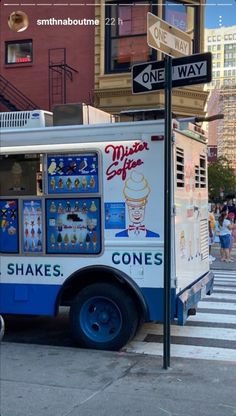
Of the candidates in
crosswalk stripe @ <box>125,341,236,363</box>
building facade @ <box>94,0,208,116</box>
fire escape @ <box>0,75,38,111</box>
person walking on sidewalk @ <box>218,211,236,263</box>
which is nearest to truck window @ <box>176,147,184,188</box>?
crosswalk stripe @ <box>125,341,236,363</box>

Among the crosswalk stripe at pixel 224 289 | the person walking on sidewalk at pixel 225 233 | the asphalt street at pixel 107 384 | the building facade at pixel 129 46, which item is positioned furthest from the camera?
the building facade at pixel 129 46

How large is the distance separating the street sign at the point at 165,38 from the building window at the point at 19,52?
14.6m

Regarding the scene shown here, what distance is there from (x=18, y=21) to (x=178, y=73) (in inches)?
609

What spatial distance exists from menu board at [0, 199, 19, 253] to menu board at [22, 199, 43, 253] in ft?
0.40

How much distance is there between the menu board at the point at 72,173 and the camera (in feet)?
20.7

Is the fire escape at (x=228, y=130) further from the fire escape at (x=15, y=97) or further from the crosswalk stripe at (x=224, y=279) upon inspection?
the crosswalk stripe at (x=224, y=279)

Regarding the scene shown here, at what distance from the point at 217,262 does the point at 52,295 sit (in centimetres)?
969

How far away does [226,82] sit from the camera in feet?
167

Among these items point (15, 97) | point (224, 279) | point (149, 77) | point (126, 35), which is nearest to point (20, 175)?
point (149, 77)

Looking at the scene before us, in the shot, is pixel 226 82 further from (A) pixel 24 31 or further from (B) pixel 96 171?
(B) pixel 96 171

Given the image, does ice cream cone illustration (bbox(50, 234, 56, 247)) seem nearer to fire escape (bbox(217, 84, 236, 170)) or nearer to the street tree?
the street tree

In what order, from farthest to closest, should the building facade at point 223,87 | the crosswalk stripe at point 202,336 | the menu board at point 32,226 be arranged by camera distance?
the building facade at point 223,87, the menu board at point 32,226, the crosswalk stripe at point 202,336

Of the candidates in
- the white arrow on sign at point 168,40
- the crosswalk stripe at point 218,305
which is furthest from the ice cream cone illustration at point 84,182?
the crosswalk stripe at point 218,305

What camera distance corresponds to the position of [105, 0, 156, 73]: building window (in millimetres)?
18016
